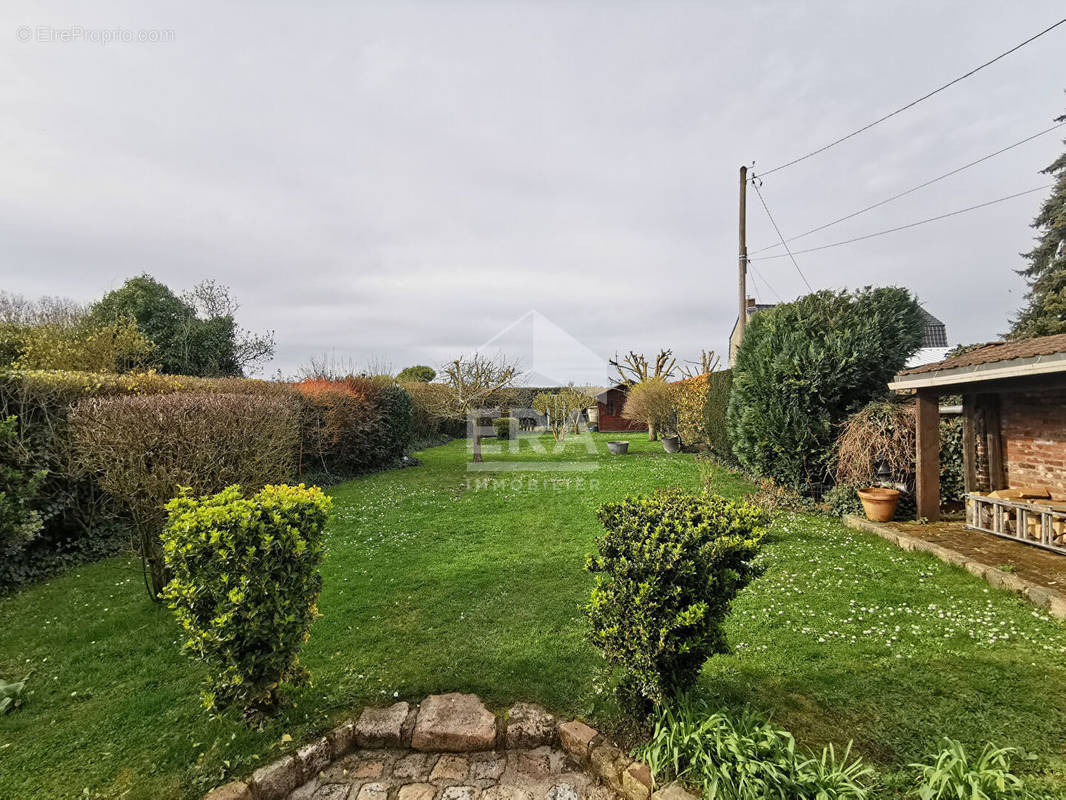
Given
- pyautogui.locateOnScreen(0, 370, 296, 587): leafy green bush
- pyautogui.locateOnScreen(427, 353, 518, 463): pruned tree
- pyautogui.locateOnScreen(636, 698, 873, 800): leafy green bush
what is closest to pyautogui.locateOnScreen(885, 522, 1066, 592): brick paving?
pyautogui.locateOnScreen(636, 698, 873, 800): leafy green bush

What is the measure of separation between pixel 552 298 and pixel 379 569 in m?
13.3

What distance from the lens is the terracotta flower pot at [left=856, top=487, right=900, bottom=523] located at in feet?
20.5

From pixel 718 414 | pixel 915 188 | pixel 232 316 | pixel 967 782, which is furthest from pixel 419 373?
pixel 967 782

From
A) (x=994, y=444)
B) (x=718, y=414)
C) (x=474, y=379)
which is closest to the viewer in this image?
(x=994, y=444)

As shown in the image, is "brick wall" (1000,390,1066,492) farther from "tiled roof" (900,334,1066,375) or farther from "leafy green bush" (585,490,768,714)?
"leafy green bush" (585,490,768,714)

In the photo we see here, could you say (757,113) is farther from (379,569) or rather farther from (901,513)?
(379,569)

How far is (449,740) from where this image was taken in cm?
248

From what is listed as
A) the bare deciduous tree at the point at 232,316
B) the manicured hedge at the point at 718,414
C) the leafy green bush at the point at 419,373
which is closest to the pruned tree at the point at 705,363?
the manicured hedge at the point at 718,414

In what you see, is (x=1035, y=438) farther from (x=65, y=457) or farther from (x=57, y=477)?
(x=57, y=477)

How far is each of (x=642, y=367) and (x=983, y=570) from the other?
19.4m

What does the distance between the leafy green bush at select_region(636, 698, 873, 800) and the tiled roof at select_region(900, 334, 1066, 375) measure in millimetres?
4938

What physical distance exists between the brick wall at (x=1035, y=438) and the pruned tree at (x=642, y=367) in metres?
16.0

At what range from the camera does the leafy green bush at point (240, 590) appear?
2330mm

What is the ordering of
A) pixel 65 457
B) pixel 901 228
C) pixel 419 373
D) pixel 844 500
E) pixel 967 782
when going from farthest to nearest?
pixel 419 373 → pixel 901 228 → pixel 844 500 → pixel 65 457 → pixel 967 782
